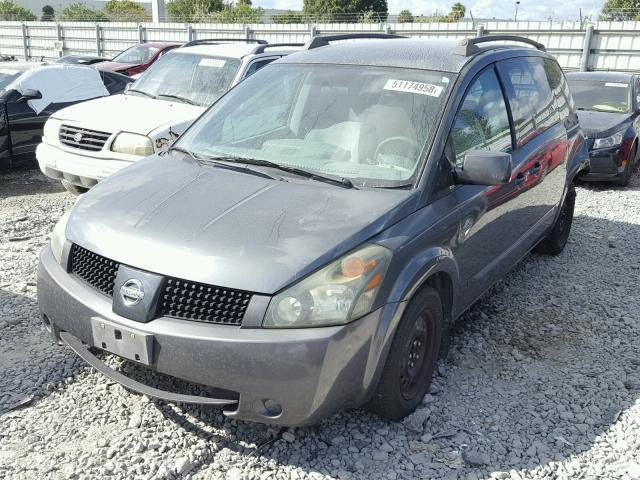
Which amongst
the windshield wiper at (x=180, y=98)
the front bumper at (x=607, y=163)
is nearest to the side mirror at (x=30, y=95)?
the windshield wiper at (x=180, y=98)

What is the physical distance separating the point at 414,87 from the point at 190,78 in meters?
4.75

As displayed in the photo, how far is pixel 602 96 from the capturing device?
369 inches

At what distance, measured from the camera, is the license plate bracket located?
2.53 metres

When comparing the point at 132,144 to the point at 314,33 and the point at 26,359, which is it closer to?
the point at 26,359

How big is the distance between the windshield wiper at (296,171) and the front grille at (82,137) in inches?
129

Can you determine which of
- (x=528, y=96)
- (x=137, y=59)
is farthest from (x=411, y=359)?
(x=137, y=59)

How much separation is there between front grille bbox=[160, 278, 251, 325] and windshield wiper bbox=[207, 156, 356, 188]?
88cm

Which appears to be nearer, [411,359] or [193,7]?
[411,359]

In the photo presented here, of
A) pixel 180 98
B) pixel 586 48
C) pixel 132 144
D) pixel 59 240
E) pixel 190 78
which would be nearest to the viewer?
pixel 59 240

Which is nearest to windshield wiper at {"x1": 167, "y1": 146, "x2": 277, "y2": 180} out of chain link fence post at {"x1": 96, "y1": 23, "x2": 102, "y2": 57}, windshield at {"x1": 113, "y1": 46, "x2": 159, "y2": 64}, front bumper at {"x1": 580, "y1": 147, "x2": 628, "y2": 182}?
front bumper at {"x1": 580, "y1": 147, "x2": 628, "y2": 182}

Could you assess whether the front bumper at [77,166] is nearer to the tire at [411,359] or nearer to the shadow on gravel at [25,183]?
the shadow on gravel at [25,183]

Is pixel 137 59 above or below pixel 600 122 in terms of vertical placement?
above

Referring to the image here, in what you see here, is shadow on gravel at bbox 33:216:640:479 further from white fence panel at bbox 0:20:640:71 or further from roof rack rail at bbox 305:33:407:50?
white fence panel at bbox 0:20:640:71

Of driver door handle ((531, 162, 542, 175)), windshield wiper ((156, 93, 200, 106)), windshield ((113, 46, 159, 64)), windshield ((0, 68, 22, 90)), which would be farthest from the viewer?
windshield ((113, 46, 159, 64))
